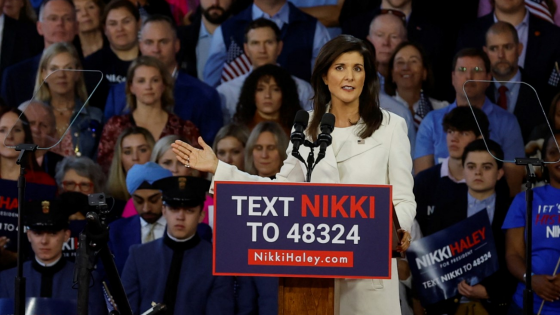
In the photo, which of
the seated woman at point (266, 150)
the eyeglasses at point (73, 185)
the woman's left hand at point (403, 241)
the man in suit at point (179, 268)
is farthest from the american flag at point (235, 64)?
the woman's left hand at point (403, 241)

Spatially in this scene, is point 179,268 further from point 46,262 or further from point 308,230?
point 308,230

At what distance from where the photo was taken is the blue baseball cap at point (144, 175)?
593 centimetres

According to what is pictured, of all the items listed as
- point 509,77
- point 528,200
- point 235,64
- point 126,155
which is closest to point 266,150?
point 235,64

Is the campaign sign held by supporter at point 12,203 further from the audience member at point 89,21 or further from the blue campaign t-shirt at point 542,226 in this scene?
the blue campaign t-shirt at point 542,226

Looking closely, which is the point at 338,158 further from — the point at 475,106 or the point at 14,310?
the point at 475,106

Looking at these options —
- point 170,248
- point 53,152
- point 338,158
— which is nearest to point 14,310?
point 170,248

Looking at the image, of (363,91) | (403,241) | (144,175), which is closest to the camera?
(403,241)

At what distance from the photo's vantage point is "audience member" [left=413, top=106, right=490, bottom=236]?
5863 mm

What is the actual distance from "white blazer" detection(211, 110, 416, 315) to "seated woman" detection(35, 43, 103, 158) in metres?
3.20

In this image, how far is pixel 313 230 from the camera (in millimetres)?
2463

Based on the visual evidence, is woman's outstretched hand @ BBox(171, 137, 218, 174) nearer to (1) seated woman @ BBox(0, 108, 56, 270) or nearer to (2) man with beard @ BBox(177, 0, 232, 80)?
(1) seated woman @ BBox(0, 108, 56, 270)

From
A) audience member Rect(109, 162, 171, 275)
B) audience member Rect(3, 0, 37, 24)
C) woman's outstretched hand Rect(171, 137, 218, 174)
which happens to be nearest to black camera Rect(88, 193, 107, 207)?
woman's outstretched hand Rect(171, 137, 218, 174)

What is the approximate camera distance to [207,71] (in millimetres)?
6402

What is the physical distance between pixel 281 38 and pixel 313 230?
399 centimetres
